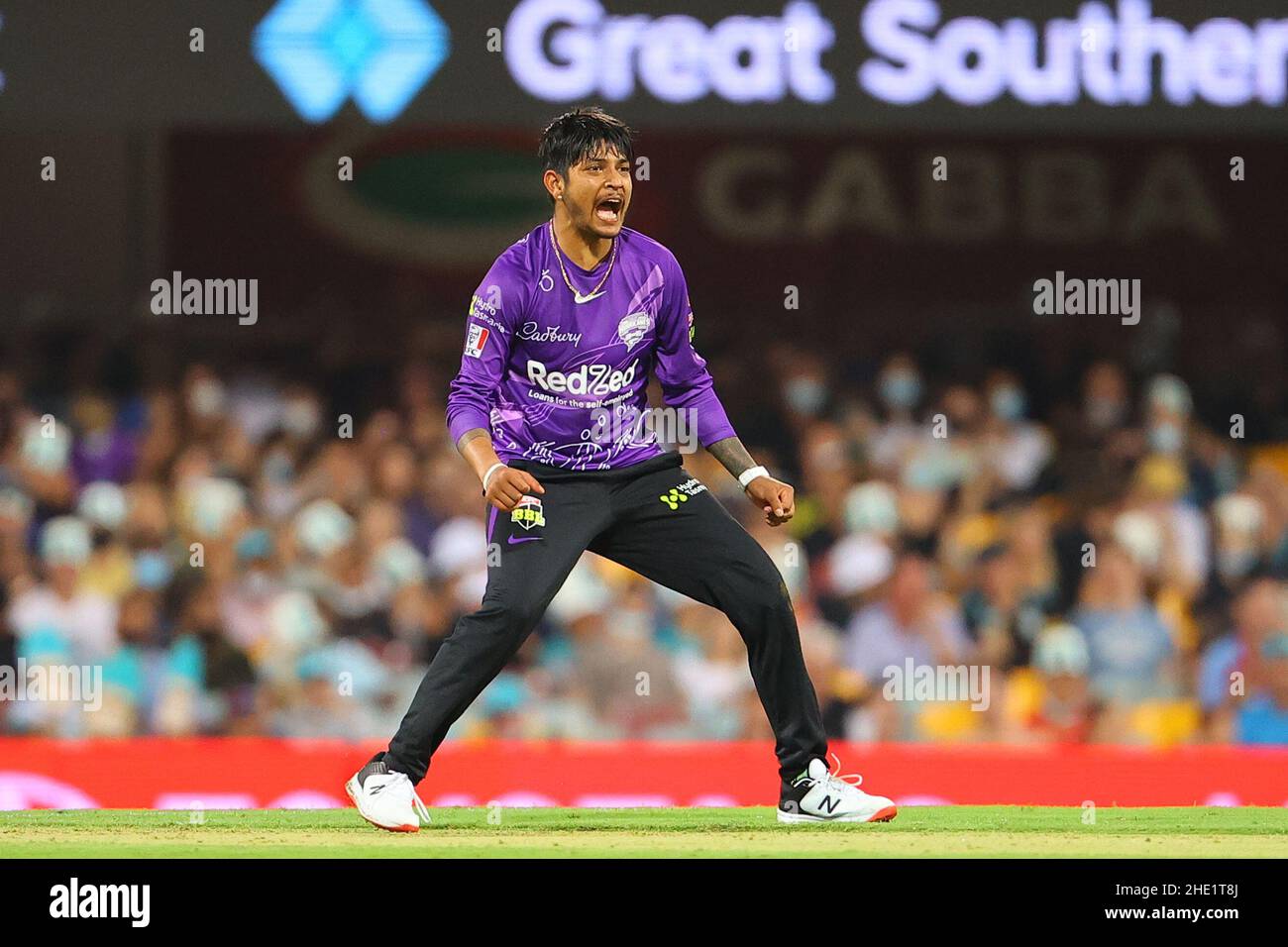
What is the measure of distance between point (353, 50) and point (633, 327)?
18.2ft

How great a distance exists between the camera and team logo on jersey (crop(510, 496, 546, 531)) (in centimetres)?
561

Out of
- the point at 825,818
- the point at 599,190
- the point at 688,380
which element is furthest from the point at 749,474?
the point at 825,818

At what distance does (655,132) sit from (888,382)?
1.93 meters

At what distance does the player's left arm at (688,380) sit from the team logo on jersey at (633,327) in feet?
0.21

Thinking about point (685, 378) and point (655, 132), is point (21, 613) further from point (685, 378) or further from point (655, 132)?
point (685, 378)

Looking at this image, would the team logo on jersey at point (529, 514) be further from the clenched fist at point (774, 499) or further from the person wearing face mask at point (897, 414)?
the person wearing face mask at point (897, 414)

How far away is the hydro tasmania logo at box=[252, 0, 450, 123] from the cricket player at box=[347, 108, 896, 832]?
5.16 m

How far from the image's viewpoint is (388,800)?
554cm

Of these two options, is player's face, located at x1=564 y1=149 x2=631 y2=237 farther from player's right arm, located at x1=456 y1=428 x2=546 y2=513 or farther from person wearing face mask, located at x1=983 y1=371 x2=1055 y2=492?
person wearing face mask, located at x1=983 y1=371 x2=1055 y2=492

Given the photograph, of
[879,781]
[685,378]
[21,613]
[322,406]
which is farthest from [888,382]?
[685,378]
